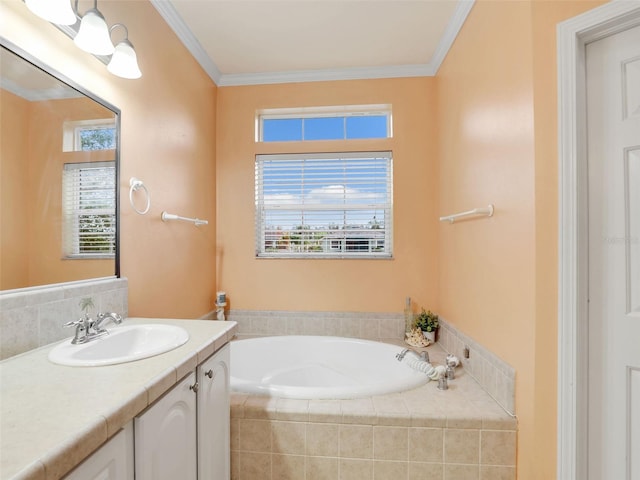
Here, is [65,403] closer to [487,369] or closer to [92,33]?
[92,33]

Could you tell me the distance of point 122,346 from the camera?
4.03 feet

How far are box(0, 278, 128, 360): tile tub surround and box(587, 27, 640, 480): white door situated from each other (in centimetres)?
205

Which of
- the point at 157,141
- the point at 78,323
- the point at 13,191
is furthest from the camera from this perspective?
the point at 157,141

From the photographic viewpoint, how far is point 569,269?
3.84ft

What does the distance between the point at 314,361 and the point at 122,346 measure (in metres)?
1.51

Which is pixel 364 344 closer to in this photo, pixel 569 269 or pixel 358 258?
pixel 358 258

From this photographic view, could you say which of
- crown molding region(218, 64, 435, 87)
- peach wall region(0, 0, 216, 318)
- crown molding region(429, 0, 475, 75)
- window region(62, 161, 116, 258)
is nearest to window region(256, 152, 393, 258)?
peach wall region(0, 0, 216, 318)

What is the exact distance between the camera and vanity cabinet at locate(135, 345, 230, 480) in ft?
2.62

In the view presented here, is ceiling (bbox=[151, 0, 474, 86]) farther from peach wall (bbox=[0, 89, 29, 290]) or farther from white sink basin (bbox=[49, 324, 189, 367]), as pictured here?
white sink basin (bbox=[49, 324, 189, 367])

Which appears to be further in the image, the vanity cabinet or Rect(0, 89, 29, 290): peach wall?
Rect(0, 89, 29, 290): peach wall

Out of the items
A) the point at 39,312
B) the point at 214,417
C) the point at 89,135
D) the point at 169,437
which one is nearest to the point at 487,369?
the point at 214,417

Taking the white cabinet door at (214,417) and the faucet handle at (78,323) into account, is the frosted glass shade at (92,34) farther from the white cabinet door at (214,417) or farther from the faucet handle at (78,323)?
the white cabinet door at (214,417)

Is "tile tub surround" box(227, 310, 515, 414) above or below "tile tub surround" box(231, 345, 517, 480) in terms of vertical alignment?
above

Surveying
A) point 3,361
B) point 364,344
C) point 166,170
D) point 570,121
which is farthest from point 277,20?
point 364,344
